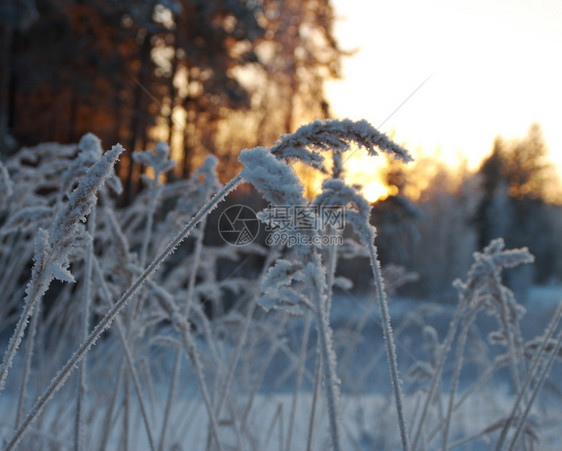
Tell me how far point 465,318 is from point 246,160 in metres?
0.96

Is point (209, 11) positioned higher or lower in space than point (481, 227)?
higher

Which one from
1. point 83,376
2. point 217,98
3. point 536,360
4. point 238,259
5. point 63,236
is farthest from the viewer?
point 217,98

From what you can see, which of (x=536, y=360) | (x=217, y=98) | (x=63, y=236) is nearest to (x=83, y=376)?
(x=63, y=236)

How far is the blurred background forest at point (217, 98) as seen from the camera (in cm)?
1076

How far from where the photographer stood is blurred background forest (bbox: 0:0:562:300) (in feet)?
35.3

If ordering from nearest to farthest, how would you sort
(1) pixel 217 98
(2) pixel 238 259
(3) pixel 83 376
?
(3) pixel 83 376 → (2) pixel 238 259 → (1) pixel 217 98

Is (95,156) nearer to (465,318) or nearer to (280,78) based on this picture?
(465,318)

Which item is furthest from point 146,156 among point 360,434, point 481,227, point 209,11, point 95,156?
point 481,227

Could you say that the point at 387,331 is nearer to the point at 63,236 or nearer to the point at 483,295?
the point at 63,236

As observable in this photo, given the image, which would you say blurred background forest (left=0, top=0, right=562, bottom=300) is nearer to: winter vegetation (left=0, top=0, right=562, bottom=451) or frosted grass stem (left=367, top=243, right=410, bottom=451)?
winter vegetation (left=0, top=0, right=562, bottom=451)

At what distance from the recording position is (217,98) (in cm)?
1373

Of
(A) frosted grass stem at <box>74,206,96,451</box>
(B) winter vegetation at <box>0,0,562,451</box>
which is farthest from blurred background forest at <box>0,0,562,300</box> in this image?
(A) frosted grass stem at <box>74,206,96,451</box>

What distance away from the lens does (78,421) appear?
117 centimetres

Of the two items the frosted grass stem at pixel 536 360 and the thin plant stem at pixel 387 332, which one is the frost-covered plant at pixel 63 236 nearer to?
the thin plant stem at pixel 387 332
